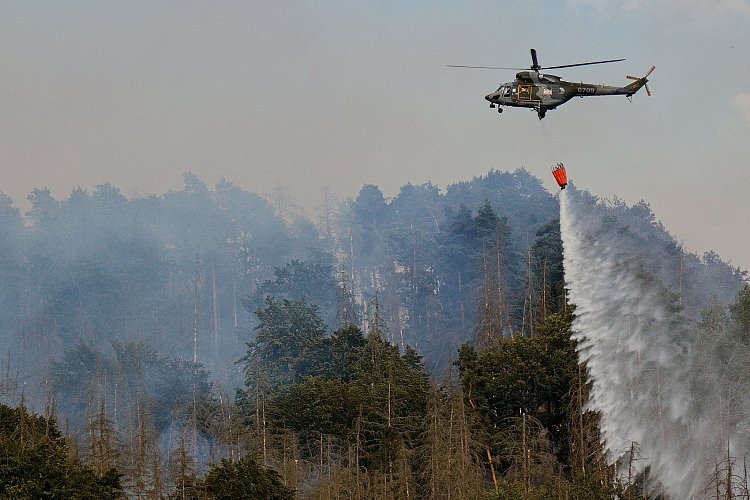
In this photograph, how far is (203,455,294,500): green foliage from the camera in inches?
2092

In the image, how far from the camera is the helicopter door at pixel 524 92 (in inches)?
2447

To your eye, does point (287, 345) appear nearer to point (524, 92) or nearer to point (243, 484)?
point (524, 92)

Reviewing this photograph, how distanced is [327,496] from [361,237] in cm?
12720

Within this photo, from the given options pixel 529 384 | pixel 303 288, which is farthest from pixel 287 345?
pixel 303 288

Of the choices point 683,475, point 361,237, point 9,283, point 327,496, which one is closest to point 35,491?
point 327,496

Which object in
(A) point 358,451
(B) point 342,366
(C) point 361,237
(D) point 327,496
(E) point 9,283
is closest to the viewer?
(D) point 327,496

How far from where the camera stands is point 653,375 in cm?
7000

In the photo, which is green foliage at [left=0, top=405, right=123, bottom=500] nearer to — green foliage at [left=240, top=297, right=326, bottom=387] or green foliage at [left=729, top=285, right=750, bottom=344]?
green foliage at [left=729, top=285, right=750, bottom=344]

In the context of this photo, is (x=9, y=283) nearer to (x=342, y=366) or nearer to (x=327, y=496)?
(x=342, y=366)

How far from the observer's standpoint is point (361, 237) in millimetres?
187375

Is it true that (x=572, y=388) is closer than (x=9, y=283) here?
Yes

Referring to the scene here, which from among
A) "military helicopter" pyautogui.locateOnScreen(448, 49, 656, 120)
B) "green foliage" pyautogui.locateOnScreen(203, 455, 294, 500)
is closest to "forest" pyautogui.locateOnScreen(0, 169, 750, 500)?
"green foliage" pyautogui.locateOnScreen(203, 455, 294, 500)

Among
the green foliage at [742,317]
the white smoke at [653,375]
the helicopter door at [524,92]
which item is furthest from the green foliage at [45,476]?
the green foliage at [742,317]

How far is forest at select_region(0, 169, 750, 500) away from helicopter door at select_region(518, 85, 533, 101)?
14339 millimetres
